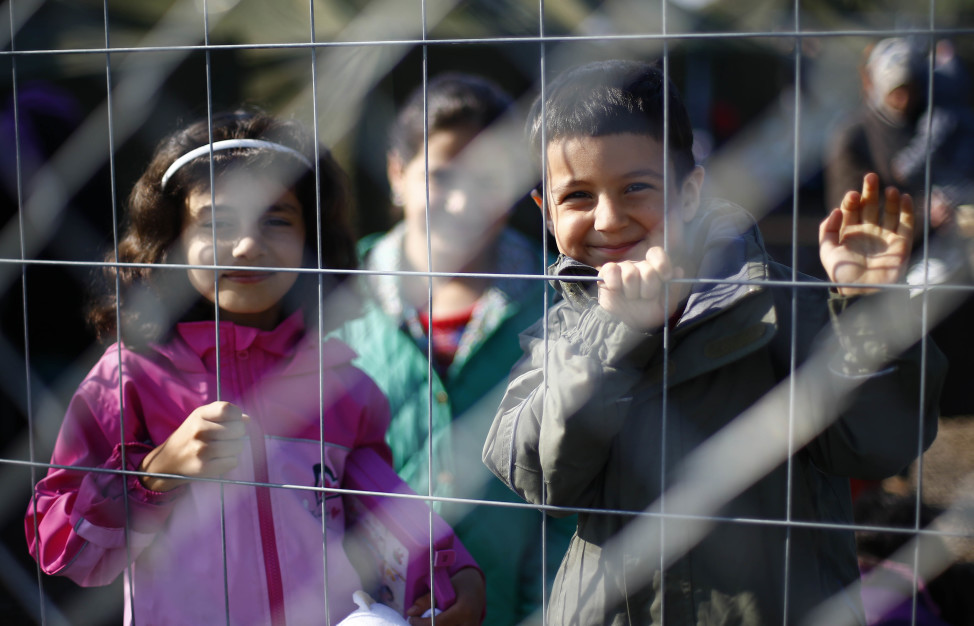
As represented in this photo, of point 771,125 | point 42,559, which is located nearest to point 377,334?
point 42,559

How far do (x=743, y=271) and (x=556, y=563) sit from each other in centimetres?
68

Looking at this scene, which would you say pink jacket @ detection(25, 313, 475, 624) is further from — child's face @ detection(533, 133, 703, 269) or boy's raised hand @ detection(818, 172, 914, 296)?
boy's raised hand @ detection(818, 172, 914, 296)

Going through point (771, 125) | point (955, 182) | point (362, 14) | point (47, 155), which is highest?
point (771, 125)

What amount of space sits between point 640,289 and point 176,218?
0.71m

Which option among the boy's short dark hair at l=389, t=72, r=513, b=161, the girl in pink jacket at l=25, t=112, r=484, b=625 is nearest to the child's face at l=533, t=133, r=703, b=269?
the girl in pink jacket at l=25, t=112, r=484, b=625

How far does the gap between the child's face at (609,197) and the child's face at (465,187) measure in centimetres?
51

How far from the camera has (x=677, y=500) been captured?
2.81ft

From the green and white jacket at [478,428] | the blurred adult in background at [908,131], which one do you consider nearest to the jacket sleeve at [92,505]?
the green and white jacket at [478,428]

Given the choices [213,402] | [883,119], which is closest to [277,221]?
[213,402]

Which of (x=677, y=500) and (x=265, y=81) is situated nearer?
(x=677, y=500)

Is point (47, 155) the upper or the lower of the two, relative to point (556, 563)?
upper

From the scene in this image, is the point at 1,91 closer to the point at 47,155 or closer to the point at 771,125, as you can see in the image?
the point at 47,155

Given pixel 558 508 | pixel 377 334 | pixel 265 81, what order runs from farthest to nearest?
1. pixel 265 81
2. pixel 377 334
3. pixel 558 508

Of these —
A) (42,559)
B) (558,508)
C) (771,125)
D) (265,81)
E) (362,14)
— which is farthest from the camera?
(771,125)
